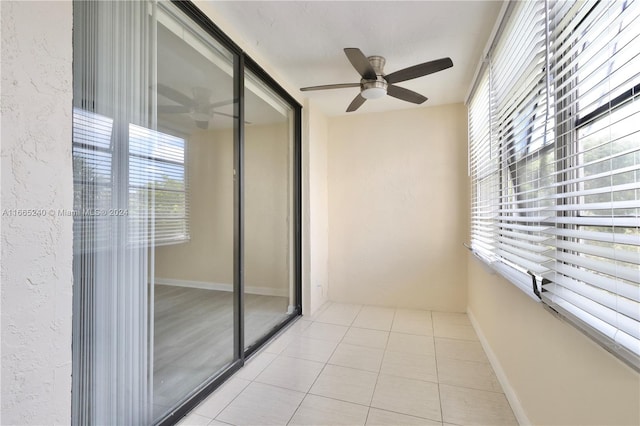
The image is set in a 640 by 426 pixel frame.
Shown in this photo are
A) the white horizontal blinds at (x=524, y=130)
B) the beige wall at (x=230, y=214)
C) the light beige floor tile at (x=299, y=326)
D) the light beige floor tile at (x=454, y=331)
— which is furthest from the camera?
the light beige floor tile at (x=299, y=326)

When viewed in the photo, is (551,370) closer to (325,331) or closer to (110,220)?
(325,331)

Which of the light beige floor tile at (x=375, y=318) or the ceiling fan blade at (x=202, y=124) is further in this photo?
the light beige floor tile at (x=375, y=318)

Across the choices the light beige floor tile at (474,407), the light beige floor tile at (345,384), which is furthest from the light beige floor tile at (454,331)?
the light beige floor tile at (345,384)

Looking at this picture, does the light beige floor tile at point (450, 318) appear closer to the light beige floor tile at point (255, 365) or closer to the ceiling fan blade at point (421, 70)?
the light beige floor tile at point (255, 365)

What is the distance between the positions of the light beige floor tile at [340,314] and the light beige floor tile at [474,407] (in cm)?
134

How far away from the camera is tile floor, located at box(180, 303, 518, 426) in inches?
65.1

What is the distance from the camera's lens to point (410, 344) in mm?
2580

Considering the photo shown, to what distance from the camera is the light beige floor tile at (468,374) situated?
1951 mm

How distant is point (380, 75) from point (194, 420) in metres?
2.77

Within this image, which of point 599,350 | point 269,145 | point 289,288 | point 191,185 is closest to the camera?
point 599,350

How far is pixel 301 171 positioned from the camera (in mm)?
3309

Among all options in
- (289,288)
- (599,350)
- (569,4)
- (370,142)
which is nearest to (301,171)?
(370,142)

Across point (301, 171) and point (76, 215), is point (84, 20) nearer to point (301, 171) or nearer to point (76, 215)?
point (76, 215)

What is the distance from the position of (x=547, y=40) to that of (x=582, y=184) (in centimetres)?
66
